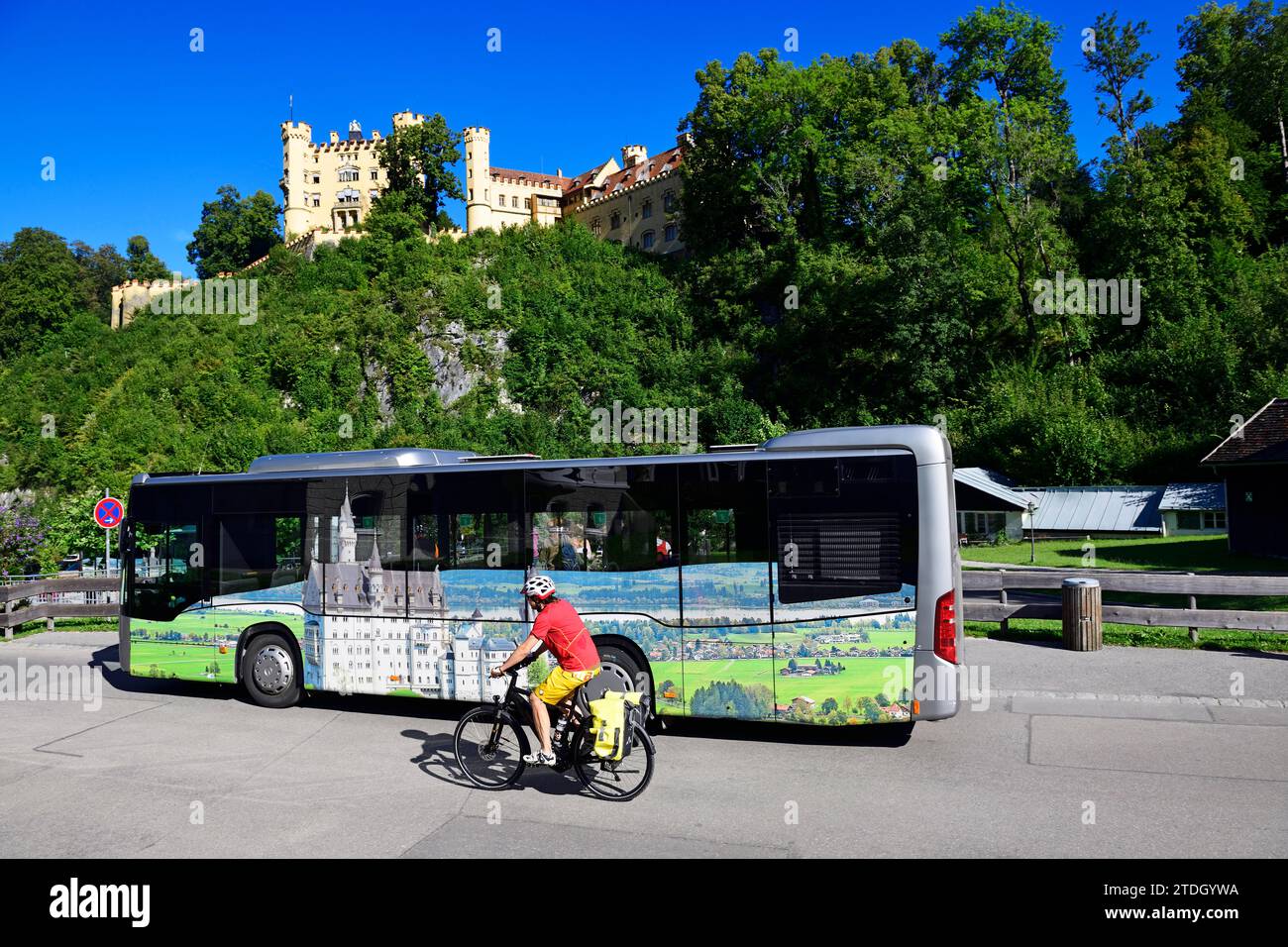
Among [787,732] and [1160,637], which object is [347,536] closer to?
[787,732]

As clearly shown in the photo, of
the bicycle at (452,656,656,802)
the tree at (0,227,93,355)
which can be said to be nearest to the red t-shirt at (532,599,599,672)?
the bicycle at (452,656,656,802)

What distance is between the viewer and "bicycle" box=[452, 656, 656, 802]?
25.8 ft

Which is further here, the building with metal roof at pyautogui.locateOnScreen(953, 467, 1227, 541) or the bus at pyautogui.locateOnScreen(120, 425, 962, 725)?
the building with metal roof at pyautogui.locateOnScreen(953, 467, 1227, 541)

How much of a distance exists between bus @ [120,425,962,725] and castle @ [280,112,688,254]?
211ft

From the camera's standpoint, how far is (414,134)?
72.6 m

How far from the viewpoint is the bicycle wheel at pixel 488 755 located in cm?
832

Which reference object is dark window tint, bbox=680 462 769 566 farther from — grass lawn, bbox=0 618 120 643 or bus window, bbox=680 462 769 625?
grass lawn, bbox=0 618 120 643

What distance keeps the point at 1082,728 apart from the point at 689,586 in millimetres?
4804

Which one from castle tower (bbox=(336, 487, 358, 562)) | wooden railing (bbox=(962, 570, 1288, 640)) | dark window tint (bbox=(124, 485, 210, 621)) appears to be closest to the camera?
castle tower (bbox=(336, 487, 358, 562))

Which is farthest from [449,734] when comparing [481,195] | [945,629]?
[481,195]

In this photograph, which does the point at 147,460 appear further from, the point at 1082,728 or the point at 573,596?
the point at 1082,728

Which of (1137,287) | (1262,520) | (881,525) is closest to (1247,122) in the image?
(1137,287)
